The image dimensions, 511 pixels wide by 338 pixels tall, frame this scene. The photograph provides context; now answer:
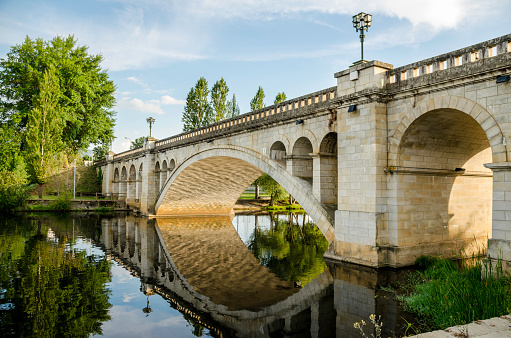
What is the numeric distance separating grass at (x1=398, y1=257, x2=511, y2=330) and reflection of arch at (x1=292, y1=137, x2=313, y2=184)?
8.01 meters

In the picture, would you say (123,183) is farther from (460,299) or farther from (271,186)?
(460,299)

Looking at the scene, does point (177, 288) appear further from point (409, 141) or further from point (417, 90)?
point (417, 90)

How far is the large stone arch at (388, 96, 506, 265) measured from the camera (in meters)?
12.5

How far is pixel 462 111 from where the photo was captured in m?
11.1

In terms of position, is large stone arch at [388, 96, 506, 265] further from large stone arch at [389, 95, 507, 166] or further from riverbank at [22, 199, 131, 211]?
riverbank at [22, 199, 131, 211]

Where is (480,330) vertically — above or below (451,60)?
below

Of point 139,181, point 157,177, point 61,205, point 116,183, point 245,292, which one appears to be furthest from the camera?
point 116,183

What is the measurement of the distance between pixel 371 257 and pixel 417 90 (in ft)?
17.7

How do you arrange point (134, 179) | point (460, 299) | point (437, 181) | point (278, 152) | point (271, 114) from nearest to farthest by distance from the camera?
1. point (460, 299)
2. point (437, 181)
3. point (271, 114)
4. point (278, 152)
5. point (134, 179)

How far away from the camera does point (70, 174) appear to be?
45844mm

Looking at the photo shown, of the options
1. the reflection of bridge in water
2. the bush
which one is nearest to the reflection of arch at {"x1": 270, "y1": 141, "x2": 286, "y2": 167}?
the reflection of bridge in water

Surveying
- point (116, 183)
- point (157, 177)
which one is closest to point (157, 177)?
point (157, 177)

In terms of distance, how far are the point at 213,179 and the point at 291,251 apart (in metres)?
15.2

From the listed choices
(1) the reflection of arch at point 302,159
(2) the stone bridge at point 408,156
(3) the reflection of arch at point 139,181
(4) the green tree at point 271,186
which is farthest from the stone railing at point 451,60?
(3) the reflection of arch at point 139,181
